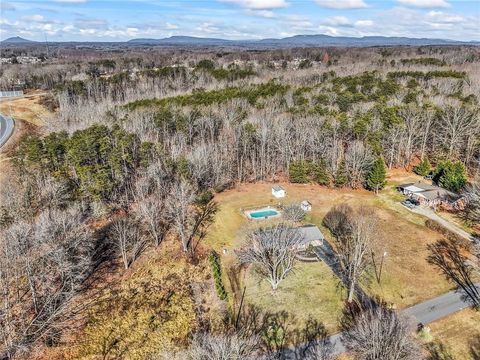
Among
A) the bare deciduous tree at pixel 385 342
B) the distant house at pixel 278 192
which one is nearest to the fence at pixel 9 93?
the distant house at pixel 278 192

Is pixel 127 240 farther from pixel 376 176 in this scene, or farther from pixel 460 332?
pixel 376 176

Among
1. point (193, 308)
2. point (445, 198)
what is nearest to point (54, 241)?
point (193, 308)

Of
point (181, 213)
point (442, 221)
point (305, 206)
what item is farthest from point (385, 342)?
point (442, 221)

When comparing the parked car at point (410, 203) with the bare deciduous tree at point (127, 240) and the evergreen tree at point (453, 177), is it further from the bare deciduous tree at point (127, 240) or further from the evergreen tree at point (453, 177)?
the bare deciduous tree at point (127, 240)

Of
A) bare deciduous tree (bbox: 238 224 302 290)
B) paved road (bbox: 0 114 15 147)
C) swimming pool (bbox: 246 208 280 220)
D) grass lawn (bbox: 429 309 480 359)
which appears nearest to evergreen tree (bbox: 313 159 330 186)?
swimming pool (bbox: 246 208 280 220)

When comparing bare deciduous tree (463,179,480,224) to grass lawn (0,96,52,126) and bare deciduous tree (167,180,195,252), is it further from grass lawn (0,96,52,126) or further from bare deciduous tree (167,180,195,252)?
grass lawn (0,96,52,126)

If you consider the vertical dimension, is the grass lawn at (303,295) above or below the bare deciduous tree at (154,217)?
below
